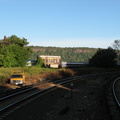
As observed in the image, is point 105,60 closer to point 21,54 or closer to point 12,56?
point 21,54

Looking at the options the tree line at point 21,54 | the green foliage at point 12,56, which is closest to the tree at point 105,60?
the tree line at point 21,54

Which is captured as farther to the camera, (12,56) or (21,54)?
(21,54)

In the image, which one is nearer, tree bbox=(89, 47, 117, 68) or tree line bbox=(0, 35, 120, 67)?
tree line bbox=(0, 35, 120, 67)

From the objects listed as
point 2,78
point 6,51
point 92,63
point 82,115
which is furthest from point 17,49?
point 82,115

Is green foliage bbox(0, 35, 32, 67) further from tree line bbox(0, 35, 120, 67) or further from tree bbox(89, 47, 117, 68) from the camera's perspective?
tree bbox(89, 47, 117, 68)

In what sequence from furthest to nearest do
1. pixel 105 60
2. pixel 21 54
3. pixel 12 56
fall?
1. pixel 105 60
2. pixel 21 54
3. pixel 12 56

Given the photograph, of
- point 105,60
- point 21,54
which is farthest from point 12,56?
point 105,60

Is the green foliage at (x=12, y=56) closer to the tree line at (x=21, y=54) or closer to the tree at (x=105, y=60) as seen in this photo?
the tree line at (x=21, y=54)

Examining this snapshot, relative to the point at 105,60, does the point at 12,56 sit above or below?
above

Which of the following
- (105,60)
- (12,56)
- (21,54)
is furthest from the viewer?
(105,60)

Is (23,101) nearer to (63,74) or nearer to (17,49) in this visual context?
(63,74)

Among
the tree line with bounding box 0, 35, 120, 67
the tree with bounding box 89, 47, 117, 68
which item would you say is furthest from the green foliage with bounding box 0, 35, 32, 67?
the tree with bounding box 89, 47, 117, 68

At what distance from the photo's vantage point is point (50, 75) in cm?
4031

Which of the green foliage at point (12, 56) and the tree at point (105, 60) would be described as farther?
the tree at point (105, 60)
